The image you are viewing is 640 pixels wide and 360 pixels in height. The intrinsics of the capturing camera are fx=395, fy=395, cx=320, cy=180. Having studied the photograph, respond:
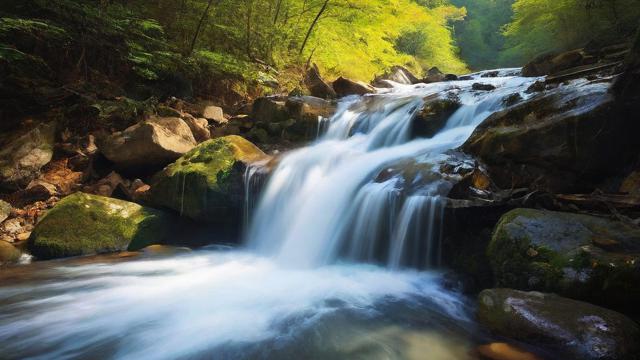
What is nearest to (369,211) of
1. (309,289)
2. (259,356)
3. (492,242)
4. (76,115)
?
(309,289)

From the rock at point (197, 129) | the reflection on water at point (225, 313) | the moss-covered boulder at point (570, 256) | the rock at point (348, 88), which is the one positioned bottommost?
the reflection on water at point (225, 313)

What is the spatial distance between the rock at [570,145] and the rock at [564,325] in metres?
1.98

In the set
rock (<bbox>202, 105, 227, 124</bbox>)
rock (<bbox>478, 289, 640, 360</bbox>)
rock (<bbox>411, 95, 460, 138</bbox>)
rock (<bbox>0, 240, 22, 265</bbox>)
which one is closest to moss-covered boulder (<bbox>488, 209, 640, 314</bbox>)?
rock (<bbox>478, 289, 640, 360</bbox>)

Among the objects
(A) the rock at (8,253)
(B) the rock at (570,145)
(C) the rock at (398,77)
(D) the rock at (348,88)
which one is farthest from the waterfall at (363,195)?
(C) the rock at (398,77)

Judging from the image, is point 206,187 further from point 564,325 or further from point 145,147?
point 564,325

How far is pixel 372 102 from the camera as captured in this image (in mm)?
10281

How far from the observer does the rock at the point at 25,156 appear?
273 inches

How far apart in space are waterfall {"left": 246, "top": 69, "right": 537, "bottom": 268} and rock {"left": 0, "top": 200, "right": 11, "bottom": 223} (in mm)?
3830

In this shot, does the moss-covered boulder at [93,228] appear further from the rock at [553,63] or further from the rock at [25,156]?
the rock at [553,63]

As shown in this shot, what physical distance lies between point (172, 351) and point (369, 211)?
317 centimetres

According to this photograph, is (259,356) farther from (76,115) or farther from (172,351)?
(76,115)

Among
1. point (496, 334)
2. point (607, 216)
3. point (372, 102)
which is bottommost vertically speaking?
point (496, 334)

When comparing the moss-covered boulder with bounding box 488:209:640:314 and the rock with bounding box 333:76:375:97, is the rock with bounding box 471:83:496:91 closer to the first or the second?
the rock with bounding box 333:76:375:97

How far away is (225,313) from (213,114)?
6911mm
